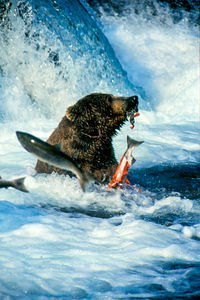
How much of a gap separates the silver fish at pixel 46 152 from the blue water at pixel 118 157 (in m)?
0.58

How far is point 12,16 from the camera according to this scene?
32.1ft

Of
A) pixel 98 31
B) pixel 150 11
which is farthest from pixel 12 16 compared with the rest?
pixel 150 11

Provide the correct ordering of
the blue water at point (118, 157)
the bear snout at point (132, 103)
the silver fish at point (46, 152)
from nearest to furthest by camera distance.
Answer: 1. the blue water at point (118, 157)
2. the silver fish at point (46, 152)
3. the bear snout at point (132, 103)

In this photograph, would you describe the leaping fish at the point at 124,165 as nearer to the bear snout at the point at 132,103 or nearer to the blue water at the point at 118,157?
the blue water at the point at 118,157

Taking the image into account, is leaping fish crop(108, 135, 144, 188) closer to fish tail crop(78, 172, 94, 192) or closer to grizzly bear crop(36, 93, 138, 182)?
grizzly bear crop(36, 93, 138, 182)

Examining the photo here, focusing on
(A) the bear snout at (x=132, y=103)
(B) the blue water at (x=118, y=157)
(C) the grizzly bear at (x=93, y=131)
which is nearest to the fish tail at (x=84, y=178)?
(B) the blue water at (x=118, y=157)

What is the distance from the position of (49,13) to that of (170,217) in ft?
23.9

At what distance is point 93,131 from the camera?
5.36 m

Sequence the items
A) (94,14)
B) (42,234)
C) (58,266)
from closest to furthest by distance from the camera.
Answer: (58,266)
(42,234)
(94,14)

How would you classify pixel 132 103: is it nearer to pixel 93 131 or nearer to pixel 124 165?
pixel 93 131

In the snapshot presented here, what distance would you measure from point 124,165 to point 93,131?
2.08 feet

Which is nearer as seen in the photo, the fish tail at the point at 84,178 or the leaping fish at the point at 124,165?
the fish tail at the point at 84,178

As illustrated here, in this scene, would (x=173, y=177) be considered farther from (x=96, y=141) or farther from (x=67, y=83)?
(x=67, y=83)

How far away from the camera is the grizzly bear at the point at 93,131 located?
5285 millimetres
